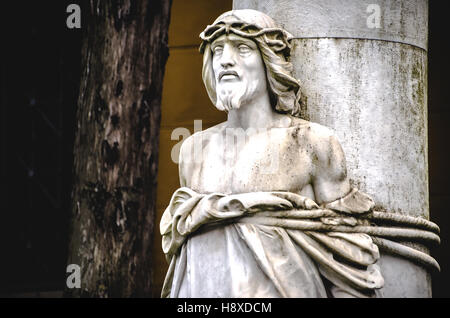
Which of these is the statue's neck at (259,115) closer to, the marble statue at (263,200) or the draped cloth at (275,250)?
the marble statue at (263,200)

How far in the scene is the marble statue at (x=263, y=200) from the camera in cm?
363

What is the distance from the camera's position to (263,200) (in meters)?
3.65

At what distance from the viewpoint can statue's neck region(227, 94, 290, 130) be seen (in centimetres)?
389

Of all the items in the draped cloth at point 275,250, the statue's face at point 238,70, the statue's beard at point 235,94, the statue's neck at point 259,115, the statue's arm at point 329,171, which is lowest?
the draped cloth at point 275,250

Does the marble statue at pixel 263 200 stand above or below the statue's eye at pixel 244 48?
below

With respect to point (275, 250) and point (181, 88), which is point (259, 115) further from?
point (181, 88)

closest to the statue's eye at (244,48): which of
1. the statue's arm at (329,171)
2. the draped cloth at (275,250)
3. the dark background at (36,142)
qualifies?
the statue's arm at (329,171)

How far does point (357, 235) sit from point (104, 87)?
294 cm

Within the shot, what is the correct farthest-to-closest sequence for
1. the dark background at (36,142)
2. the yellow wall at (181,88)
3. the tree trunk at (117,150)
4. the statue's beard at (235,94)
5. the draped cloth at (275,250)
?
the dark background at (36,142)
the yellow wall at (181,88)
the tree trunk at (117,150)
the statue's beard at (235,94)
the draped cloth at (275,250)

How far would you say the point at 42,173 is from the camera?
8.09m

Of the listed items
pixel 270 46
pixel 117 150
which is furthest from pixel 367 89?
pixel 117 150

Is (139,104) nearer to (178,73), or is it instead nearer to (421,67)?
(178,73)

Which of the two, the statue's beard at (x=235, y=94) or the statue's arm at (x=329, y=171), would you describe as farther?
the statue's beard at (x=235, y=94)

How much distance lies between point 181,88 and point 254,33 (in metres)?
3.65
